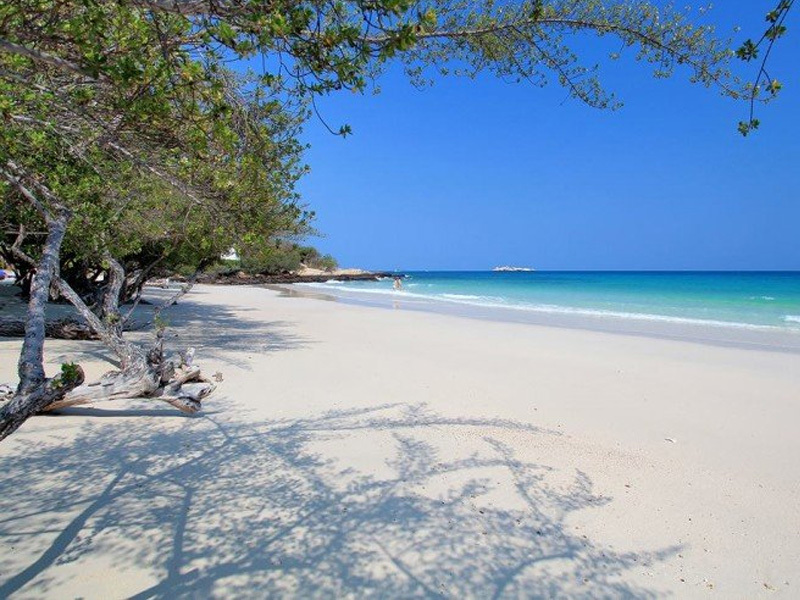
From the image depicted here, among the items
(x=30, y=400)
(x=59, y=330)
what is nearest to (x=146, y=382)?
(x=30, y=400)

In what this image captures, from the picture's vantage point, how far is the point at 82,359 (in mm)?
9078

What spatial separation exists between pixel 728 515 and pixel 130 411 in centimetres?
618

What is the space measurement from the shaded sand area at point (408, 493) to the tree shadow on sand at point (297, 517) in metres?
0.02

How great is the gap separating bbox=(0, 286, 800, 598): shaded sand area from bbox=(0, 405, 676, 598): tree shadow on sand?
17mm

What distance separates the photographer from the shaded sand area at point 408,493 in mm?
3158

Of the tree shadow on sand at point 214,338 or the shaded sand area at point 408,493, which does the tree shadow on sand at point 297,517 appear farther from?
the tree shadow on sand at point 214,338

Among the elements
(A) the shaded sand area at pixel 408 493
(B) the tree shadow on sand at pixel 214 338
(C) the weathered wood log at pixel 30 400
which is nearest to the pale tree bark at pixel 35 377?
(C) the weathered wood log at pixel 30 400

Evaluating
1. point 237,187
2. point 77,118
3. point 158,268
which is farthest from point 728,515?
point 158,268

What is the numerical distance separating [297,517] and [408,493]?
944mm

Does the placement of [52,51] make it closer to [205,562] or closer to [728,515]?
[205,562]

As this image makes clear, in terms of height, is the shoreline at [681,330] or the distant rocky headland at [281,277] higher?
the distant rocky headland at [281,277]

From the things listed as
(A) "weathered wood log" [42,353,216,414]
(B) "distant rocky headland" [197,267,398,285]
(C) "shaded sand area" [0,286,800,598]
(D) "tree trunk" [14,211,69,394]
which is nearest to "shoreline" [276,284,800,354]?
(C) "shaded sand area" [0,286,800,598]

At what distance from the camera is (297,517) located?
383 cm

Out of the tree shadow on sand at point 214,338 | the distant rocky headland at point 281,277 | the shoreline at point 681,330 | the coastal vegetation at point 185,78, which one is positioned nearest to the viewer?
the coastal vegetation at point 185,78
